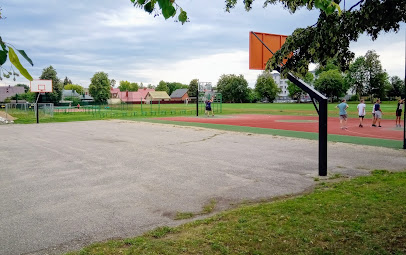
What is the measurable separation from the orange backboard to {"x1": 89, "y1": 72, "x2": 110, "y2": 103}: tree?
79673mm

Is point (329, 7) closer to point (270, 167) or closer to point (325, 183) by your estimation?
point (325, 183)

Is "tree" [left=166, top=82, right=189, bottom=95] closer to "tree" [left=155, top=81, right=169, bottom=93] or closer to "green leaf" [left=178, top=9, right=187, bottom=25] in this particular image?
"tree" [left=155, top=81, right=169, bottom=93]

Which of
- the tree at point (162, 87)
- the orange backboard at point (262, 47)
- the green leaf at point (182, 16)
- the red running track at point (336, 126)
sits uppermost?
the tree at point (162, 87)

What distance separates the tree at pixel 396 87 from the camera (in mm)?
88131

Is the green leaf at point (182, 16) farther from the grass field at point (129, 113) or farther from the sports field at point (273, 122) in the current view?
the grass field at point (129, 113)

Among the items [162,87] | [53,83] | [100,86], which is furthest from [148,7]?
[162,87]

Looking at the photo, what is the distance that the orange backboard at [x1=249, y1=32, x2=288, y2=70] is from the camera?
9312mm

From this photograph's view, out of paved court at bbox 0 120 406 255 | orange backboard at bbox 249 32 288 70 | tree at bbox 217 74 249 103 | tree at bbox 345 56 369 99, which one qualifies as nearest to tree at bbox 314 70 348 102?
tree at bbox 345 56 369 99

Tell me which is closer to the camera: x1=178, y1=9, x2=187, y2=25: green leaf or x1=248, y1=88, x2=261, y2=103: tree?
x1=178, y1=9, x2=187, y2=25: green leaf

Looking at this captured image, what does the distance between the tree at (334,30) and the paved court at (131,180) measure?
2.73 metres

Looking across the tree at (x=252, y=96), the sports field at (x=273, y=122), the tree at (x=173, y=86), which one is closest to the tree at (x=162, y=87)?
the tree at (x=173, y=86)

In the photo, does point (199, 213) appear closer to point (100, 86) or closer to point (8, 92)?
point (100, 86)

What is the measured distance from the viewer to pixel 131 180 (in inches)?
321

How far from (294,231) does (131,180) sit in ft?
15.1
